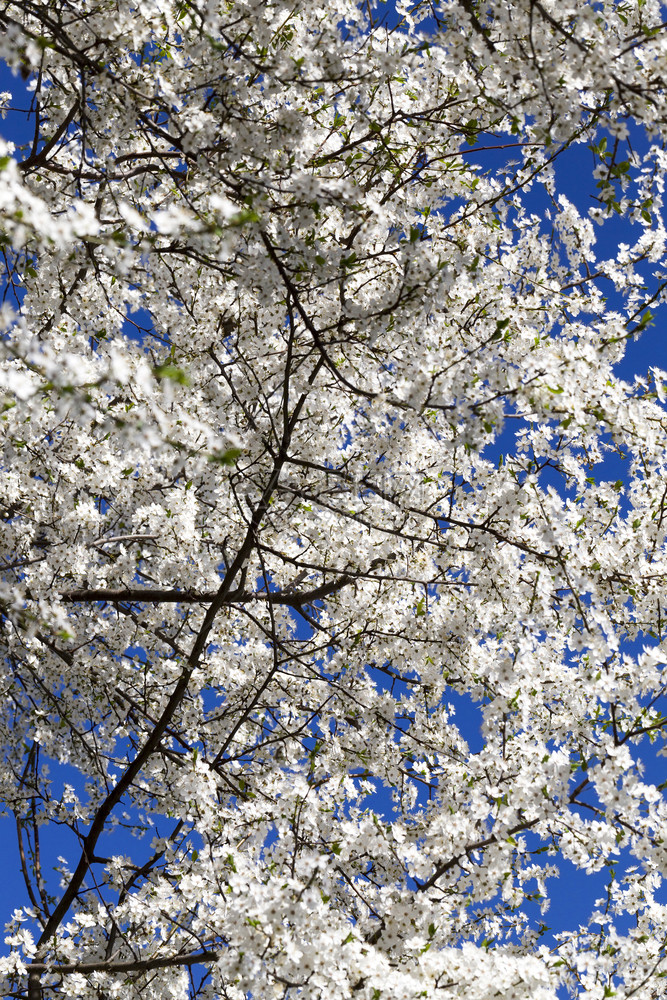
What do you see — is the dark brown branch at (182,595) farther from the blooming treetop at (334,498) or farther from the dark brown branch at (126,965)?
the dark brown branch at (126,965)

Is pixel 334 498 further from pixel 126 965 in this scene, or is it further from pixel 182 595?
pixel 126 965

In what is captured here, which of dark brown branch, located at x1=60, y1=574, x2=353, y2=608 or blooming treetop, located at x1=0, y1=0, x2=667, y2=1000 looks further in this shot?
dark brown branch, located at x1=60, y1=574, x2=353, y2=608

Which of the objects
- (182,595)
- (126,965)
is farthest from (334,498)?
(126,965)

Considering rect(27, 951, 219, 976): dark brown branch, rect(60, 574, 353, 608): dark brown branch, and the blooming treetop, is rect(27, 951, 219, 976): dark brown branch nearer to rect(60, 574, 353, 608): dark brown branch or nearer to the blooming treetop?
the blooming treetop

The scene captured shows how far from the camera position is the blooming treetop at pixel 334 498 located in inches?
194

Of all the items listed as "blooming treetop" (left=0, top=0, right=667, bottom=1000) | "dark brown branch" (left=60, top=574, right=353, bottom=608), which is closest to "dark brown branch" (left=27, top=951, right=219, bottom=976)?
"blooming treetop" (left=0, top=0, right=667, bottom=1000)

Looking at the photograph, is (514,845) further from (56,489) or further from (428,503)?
(56,489)

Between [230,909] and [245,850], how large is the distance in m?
1.62

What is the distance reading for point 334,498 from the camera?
7.01 meters

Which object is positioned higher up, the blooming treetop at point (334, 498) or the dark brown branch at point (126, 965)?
the blooming treetop at point (334, 498)

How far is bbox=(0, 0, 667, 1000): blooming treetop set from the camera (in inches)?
194

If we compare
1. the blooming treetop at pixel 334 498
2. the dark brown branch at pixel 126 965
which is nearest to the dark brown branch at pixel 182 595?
the blooming treetop at pixel 334 498

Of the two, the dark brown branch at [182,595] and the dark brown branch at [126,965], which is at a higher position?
the dark brown branch at [182,595]

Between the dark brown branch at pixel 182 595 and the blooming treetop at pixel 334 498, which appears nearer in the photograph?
the blooming treetop at pixel 334 498
